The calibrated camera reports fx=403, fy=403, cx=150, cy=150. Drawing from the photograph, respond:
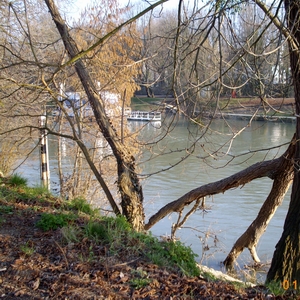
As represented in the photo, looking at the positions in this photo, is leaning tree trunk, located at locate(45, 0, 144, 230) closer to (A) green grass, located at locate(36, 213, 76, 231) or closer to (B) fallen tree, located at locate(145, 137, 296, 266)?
(B) fallen tree, located at locate(145, 137, 296, 266)

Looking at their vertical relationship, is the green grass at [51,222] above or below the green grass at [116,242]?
above

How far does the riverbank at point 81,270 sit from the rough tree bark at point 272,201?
2332 millimetres

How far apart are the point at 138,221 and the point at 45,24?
7100mm

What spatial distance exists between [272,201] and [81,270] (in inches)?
146

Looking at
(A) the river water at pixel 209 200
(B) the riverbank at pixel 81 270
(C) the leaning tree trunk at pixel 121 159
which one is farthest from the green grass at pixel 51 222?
(A) the river water at pixel 209 200

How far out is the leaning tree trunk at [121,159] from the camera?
6.21 m

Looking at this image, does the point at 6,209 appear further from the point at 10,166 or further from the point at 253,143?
the point at 253,143

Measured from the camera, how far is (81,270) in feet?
11.7

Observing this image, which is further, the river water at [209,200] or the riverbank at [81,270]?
the river water at [209,200]

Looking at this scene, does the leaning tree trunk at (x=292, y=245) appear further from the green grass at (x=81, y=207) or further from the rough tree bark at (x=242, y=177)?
the green grass at (x=81, y=207)

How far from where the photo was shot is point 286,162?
5.75m

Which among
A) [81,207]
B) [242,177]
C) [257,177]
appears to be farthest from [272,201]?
[81,207]

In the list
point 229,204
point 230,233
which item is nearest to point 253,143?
point 229,204

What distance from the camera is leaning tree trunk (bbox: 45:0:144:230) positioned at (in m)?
6.21
